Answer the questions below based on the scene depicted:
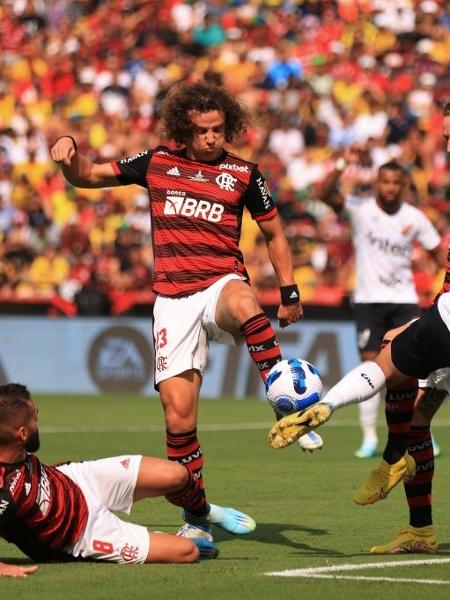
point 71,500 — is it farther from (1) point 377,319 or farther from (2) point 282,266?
(1) point 377,319

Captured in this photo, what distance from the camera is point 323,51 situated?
2403 centimetres

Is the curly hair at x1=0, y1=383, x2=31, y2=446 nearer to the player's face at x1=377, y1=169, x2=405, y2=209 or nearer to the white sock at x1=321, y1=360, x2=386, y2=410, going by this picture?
the white sock at x1=321, y1=360, x2=386, y2=410

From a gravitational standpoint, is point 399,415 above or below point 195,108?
below

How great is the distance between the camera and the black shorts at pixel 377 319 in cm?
1344

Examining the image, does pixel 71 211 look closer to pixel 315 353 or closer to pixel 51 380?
pixel 51 380

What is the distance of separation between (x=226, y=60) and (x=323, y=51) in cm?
166

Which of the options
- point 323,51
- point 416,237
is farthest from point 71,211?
point 416,237

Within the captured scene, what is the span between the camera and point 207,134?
8445mm

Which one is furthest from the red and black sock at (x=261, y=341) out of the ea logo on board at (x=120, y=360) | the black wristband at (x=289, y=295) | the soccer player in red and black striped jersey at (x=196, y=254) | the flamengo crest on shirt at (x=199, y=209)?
the ea logo on board at (x=120, y=360)

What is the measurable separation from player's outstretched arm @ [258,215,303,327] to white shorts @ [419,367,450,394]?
1.17 metres

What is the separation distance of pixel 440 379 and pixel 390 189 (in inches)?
234

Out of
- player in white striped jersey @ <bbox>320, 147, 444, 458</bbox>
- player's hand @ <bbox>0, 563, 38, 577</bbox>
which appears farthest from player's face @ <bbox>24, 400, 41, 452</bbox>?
player in white striped jersey @ <bbox>320, 147, 444, 458</bbox>

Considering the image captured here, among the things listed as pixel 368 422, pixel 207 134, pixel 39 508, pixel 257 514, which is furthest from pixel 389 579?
pixel 368 422

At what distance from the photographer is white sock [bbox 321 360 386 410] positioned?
22.8 feet
